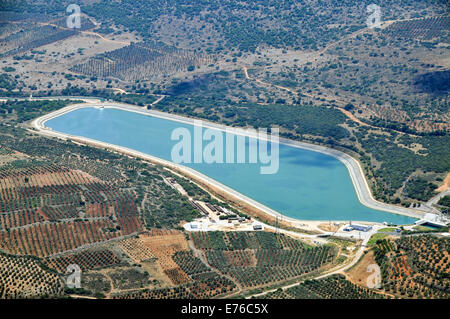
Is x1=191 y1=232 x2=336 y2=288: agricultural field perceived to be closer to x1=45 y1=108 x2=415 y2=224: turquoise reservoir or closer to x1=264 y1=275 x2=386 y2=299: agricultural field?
x1=264 y1=275 x2=386 y2=299: agricultural field

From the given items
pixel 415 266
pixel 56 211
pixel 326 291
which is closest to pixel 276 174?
pixel 56 211

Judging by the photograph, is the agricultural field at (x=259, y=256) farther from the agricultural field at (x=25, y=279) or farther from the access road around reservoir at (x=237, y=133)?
the agricultural field at (x=25, y=279)

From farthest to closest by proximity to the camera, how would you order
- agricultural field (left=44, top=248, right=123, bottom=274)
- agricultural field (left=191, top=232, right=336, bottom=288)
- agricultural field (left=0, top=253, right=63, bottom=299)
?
agricultural field (left=191, top=232, right=336, bottom=288) < agricultural field (left=44, top=248, right=123, bottom=274) < agricultural field (left=0, top=253, right=63, bottom=299)

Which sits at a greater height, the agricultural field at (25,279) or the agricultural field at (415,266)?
the agricultural field at (415,266)

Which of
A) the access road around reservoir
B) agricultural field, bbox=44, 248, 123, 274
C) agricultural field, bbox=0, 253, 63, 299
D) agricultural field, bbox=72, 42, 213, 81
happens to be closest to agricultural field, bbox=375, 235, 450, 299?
the access road around reservoir

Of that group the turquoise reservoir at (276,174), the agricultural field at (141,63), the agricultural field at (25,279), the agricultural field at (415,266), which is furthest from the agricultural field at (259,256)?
the agricultural field at (141,63)

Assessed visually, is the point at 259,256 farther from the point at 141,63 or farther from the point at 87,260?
the point at 141,63
